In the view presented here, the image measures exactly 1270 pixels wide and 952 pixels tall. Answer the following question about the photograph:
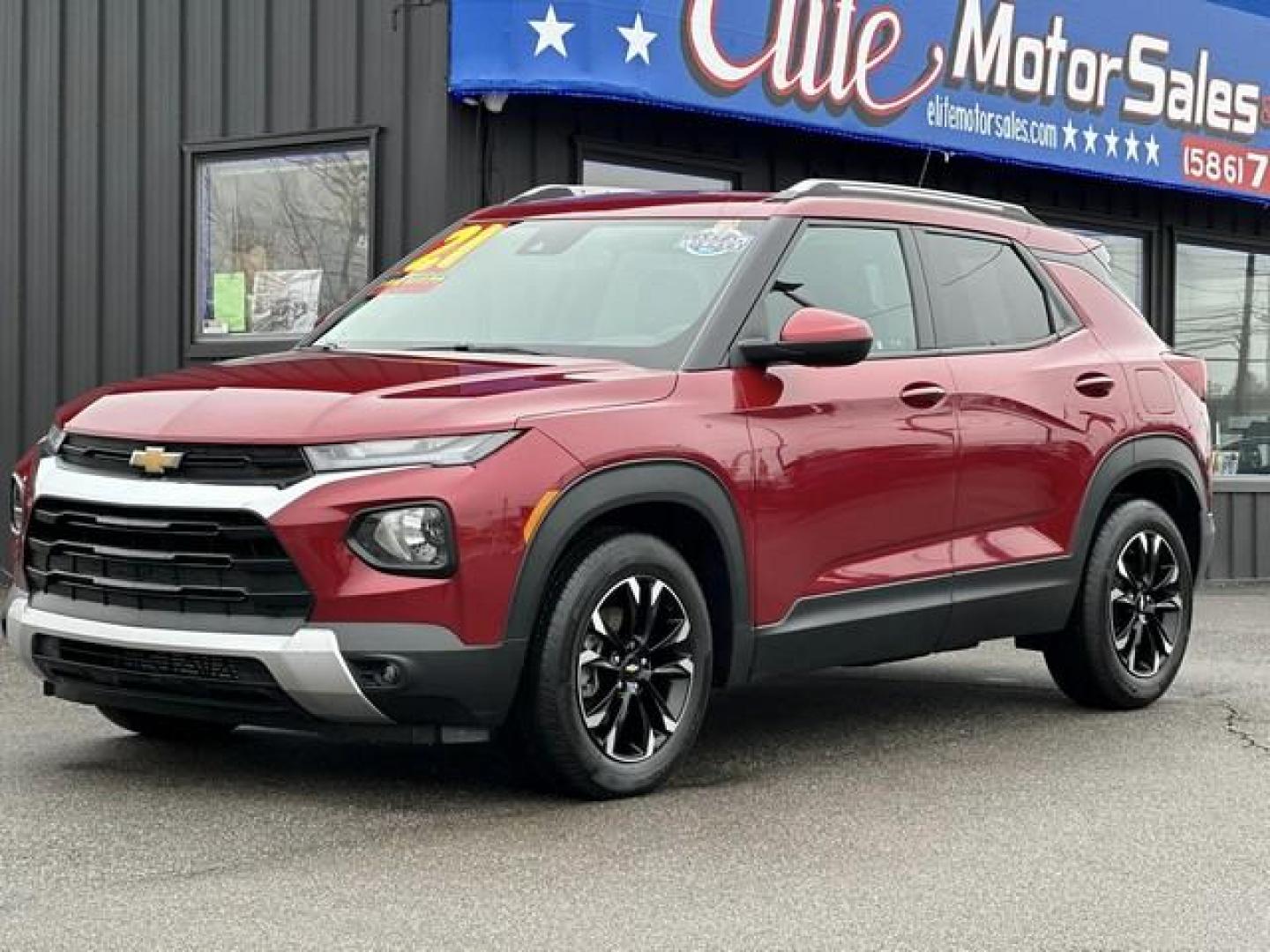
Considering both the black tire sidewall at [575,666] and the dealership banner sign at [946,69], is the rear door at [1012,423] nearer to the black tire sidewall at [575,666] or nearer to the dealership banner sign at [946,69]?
the black tire sidewall at [575,666]

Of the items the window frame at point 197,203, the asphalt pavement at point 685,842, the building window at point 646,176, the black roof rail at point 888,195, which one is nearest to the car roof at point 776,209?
the black roof rail at point 888,195

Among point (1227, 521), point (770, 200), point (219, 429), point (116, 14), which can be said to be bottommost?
point (1227, 521)

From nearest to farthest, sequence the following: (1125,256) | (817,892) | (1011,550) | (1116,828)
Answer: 1. (817,892)
2. (1116,828)
3. (1011,550)
4. (1125,256)

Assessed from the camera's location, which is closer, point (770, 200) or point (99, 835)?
point (99, 835)

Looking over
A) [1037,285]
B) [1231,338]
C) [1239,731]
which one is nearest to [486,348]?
[1037,285]

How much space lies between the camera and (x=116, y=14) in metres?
12.0

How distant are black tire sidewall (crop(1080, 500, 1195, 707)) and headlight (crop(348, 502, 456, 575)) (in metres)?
3.16

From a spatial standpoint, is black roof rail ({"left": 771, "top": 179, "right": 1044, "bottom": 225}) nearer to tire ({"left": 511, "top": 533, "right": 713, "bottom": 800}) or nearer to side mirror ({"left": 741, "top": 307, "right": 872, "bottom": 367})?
side mirror ({"left": 741, "top": 307, "right": 872, "bottom": 367})

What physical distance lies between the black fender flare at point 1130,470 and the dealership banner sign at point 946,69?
12.6ft

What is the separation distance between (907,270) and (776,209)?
667 millimetres

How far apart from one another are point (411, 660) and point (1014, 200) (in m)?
9.59

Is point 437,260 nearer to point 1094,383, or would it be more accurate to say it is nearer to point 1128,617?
point 1094,383

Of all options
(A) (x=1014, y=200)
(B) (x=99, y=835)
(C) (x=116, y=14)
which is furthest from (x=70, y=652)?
(A) (x=1014, y=200)

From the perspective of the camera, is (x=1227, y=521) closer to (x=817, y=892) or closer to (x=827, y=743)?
(x=827, y=743)
